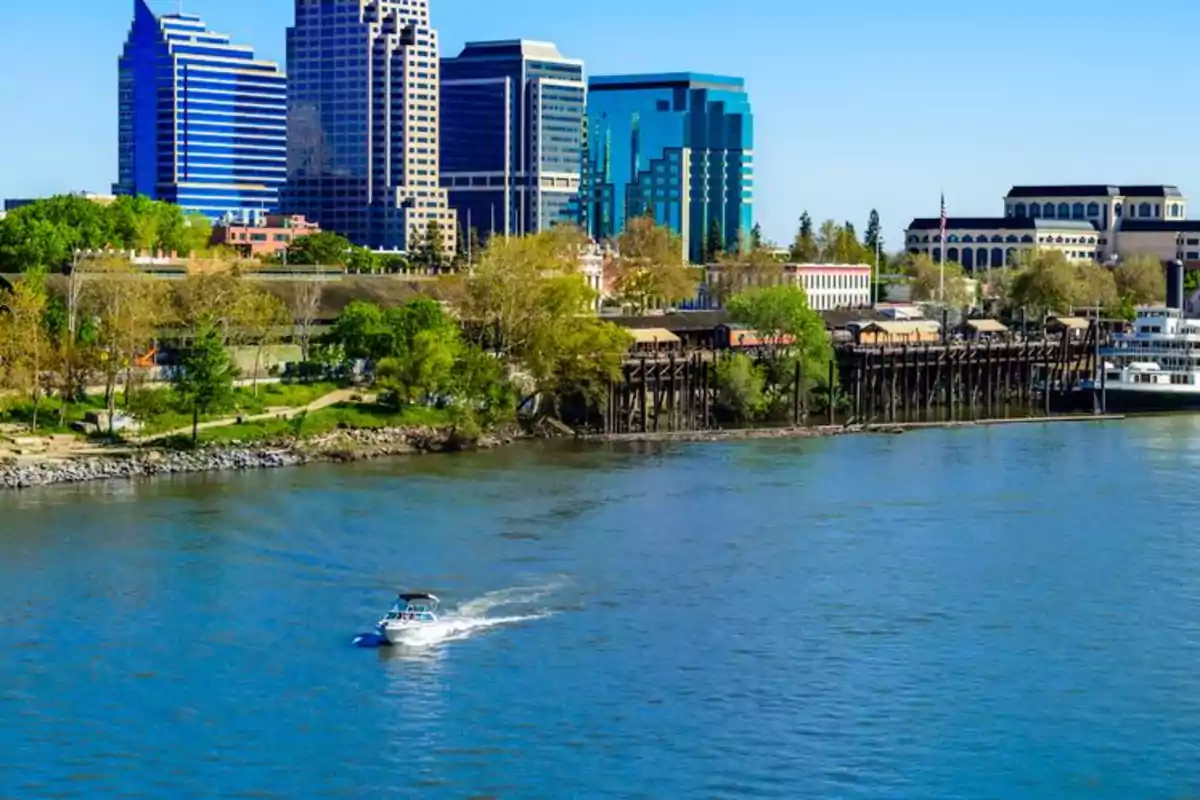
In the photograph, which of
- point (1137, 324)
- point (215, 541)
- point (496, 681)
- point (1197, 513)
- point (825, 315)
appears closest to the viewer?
point (496, 681)

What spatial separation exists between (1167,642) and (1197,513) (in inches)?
698

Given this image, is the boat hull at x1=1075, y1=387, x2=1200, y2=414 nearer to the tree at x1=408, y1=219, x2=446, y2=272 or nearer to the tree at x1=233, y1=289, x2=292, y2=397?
the tree at x1=233, y1=289, x2=292, y2=397

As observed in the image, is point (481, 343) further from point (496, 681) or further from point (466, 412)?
point (496, 681)

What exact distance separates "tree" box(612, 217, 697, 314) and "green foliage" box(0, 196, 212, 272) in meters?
26.5

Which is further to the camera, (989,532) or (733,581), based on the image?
(989,532)

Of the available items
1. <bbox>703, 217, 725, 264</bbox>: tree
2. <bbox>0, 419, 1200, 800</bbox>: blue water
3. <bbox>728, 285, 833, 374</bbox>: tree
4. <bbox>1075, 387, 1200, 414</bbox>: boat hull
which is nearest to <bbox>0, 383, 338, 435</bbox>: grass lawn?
<bbox>0, 419, 1200, 800</bbox>: blue water

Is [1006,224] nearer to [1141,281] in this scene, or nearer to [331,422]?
[1141,281]

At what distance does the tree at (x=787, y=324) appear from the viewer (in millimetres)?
93938

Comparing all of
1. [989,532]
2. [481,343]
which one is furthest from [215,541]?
[481,343]

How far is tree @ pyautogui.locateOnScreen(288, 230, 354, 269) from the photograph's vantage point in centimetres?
13300

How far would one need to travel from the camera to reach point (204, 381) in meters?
70.9

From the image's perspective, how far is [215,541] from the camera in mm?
52438

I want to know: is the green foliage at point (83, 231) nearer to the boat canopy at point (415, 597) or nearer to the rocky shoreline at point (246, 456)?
the rocky shoreline at point (246, 456)

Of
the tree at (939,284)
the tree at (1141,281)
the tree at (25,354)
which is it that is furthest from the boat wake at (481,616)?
the tree at (1141,281)
